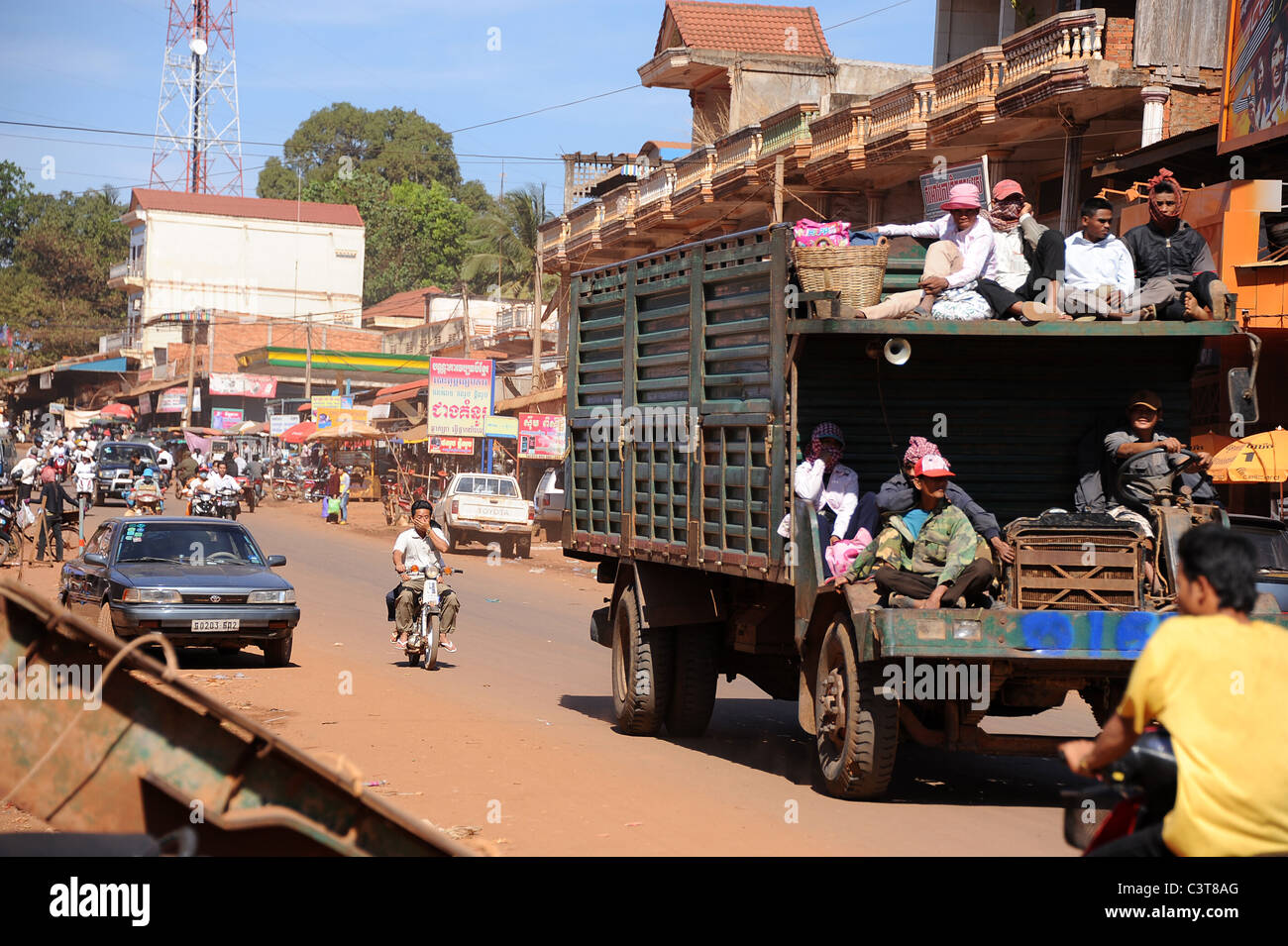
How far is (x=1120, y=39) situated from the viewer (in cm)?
2267

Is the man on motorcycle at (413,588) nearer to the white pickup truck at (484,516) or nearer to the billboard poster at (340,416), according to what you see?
the white pickup truck at (484,516)

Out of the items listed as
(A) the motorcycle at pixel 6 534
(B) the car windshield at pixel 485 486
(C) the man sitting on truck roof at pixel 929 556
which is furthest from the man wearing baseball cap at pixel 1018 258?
(B) the car windshield at pixel 485 486

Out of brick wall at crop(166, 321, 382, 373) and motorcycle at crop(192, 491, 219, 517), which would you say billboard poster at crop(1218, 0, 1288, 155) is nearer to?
motorcycle at crop(192, 491, 219, 517)

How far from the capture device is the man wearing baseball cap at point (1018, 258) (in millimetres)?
9422

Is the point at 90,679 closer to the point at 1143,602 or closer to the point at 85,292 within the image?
the point at 1143,602

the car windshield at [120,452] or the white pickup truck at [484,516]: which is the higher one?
the car windshield at [120,452]

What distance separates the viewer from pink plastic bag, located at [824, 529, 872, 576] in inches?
368

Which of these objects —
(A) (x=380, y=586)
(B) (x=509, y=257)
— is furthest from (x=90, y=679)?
(B) (x=509, y=257)

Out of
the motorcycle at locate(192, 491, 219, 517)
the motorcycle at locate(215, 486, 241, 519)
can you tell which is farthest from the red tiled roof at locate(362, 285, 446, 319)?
the motorcycle at locate(192, 491, 219, 517)

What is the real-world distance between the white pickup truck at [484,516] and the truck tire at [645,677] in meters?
20.1

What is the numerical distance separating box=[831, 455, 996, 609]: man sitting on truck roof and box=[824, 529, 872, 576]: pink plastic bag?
0.40 metres

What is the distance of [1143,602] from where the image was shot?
838 centimetres

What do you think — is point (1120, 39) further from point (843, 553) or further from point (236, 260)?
point (236, 260)

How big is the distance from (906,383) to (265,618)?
7.25 metres
